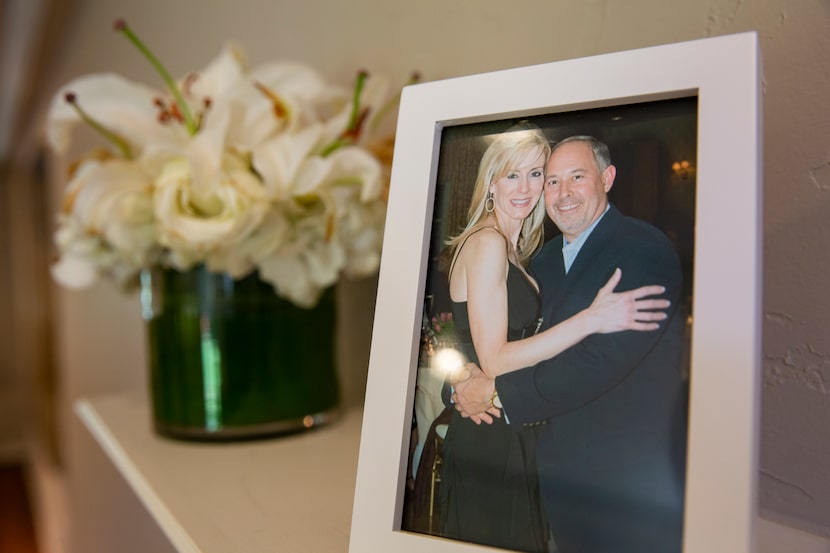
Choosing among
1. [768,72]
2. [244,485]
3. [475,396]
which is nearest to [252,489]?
[244,485]

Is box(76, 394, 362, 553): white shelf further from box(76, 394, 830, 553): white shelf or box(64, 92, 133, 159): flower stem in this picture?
box(64, 92, 133, 159): flower stem

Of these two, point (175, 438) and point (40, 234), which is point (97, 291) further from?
point (40, 234)

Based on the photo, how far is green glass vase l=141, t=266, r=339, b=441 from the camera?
71cm

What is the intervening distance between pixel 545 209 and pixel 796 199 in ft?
0.65

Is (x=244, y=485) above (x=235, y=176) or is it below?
below

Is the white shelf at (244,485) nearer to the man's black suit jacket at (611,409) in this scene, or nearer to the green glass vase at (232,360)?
the green glass vase at (232,360)

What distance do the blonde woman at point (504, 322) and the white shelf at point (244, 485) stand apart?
14 centimetres

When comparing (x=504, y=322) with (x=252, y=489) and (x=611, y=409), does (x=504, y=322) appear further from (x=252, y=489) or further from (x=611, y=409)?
(x=252, y=489)

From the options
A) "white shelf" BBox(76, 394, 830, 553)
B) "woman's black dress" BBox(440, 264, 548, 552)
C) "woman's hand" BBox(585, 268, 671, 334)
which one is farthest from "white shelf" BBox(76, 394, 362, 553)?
"woman's hand" BBox(585, 268, 671, 334)

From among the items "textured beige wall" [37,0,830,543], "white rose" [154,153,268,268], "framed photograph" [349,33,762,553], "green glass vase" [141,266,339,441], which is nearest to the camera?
"framed photograph" [349,33,762,553]

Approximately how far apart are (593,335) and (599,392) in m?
0.03

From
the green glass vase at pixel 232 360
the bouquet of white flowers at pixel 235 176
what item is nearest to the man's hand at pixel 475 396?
the bouquet of white flowers at pixel 235 176

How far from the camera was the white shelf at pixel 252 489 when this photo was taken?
44 centimetres

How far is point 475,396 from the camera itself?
34 centimetres
